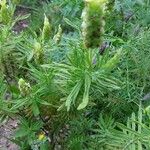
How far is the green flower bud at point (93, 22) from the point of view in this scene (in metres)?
1.50

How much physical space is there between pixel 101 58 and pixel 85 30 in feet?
1.20

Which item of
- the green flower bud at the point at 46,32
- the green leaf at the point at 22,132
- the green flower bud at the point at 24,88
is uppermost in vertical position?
the green flower bud at the point at 46,32

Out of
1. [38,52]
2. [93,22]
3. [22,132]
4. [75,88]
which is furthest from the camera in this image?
[22,132]

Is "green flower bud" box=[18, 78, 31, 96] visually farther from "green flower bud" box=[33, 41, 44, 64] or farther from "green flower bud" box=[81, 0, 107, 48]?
"green flower bud" box=[81, 0, 107, 48]

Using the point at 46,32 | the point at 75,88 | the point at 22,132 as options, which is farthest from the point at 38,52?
the point at 22,132

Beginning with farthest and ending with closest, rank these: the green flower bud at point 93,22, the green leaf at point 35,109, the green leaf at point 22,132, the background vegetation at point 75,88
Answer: the green leaf at point 22,132 → the green leaf at point 35,109 → the background vegetation at point 75,88 → the green flower bud at point 93,22

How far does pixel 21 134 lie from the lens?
2.18m

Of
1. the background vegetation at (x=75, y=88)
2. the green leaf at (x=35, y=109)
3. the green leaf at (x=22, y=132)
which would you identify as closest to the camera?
the background vegetation at (x=75, y=88)

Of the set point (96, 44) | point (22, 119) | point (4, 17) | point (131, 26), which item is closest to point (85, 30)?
point (96, 44)

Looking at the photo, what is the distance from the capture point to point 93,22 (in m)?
1.52

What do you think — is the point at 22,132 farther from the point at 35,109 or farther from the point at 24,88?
the point at 24,88

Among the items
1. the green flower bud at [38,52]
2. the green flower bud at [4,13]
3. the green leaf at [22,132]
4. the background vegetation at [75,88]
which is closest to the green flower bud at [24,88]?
the background vegetation at [75,88]

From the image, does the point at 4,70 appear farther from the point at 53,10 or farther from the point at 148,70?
the point at 53,10

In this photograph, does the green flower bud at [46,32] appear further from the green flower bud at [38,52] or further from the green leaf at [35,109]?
the green leaf at [35,109]
